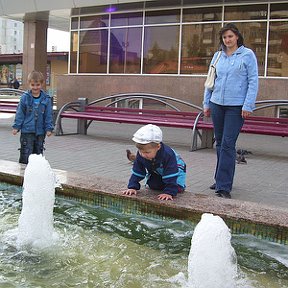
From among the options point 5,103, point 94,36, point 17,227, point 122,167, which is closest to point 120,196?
point 17,227

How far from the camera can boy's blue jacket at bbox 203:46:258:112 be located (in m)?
5.06

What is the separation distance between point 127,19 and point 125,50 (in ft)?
3.44

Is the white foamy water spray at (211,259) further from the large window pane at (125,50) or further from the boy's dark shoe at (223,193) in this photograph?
the large window pane at (125,50)

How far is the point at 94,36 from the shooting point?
17281mm

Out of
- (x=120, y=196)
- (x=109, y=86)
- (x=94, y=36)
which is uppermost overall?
(x=94, y=36)

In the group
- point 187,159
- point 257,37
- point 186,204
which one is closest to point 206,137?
point 187,159

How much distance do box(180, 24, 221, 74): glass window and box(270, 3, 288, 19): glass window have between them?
1.67 metres

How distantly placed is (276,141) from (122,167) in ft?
18.4

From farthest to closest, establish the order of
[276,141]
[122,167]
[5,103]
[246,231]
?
[5,103], [276,141], [122,167], [246,231]

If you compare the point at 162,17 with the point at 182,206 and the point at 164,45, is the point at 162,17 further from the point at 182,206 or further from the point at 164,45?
the point at 182,206

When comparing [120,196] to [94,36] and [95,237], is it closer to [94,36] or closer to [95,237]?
[95,237]

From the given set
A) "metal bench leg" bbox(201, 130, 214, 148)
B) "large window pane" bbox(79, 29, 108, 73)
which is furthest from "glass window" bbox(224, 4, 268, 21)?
"metal bench leg" bbox(201, 130, 214, 148)

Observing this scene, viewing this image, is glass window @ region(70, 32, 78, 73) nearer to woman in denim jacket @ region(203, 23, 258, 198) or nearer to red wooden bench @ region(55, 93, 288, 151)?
red wooden bench @ region(55, 93, 288, 151)

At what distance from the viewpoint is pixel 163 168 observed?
4.37 meters
